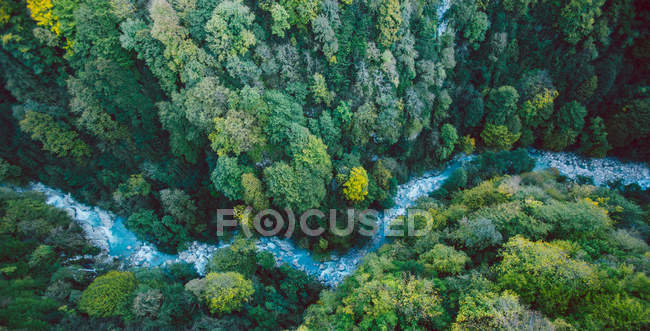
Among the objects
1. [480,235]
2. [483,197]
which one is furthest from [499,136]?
[480,235]

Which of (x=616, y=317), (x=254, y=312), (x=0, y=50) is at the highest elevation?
(x=0, y=50)

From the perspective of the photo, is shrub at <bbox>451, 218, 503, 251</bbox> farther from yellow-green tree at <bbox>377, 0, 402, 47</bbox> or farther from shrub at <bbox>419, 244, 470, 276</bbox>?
yellow-green tree at <bbox>377, 0, 402, 47</bbox>

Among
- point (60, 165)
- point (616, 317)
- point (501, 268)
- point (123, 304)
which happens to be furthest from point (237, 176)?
point (616, 317)

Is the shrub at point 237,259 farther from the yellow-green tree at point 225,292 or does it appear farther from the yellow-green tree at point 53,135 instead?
the yellow-green tree at point 53,135

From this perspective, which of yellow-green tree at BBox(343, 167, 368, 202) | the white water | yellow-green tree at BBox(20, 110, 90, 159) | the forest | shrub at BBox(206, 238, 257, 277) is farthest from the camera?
yellow-green tree at BBox(20, 110, 90, 159)

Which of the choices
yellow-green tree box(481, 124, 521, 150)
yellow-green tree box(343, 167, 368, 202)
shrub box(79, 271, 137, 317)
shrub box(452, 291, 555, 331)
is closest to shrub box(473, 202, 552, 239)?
shrub box(452, 291, 555, 331)

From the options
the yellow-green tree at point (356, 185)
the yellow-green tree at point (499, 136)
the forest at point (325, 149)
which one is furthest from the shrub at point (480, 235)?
the yellow-green tree at point (499, 136)

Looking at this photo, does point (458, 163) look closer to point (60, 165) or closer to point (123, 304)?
point (123, 304)
